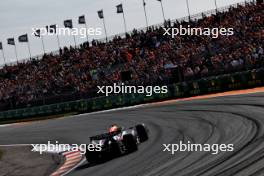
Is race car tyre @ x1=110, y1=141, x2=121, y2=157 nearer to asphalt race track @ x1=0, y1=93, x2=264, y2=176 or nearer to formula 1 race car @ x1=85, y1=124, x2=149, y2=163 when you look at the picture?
formula 1 race car @ x1=85, y1=124, x2=149, y2=163

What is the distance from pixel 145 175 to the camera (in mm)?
12906

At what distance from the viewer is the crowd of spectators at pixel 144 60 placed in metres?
32.4

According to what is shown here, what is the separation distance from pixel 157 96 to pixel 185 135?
17532mm

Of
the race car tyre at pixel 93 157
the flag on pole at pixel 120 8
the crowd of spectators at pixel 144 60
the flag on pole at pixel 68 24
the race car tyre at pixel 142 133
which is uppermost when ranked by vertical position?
the flag on pole at pixel 120 8

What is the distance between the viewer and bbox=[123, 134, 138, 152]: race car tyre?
671 inches

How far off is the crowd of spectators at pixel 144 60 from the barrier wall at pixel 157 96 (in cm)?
64

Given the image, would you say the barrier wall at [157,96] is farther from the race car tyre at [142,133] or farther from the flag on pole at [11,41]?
the flag on pole at [11,41]

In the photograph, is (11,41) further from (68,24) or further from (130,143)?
(130,143)

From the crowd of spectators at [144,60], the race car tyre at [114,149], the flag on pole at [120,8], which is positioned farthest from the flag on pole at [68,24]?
the race car tyre at [114,149]

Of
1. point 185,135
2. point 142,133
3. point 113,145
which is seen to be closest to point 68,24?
point 142,133

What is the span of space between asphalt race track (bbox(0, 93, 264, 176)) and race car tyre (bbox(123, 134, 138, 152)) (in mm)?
246

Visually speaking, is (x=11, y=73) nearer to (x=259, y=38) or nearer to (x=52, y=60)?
(x=52, y=60)

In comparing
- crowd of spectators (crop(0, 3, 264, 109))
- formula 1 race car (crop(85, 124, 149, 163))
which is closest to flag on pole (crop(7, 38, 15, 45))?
crowd of spectators (crop(0, 3, 264, 109))

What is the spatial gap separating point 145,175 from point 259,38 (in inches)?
784
